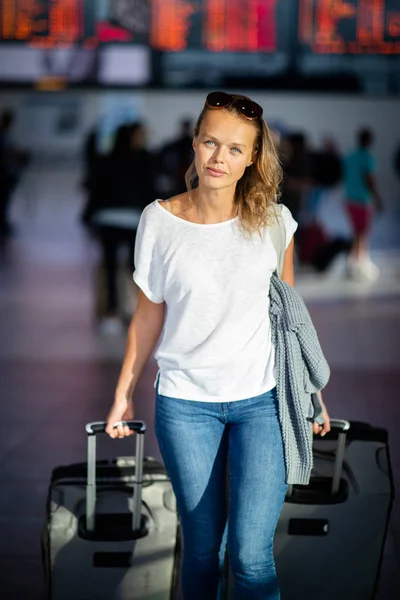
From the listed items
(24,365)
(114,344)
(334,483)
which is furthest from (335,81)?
(334,483)

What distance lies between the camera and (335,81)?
13.1 m

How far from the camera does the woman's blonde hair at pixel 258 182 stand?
2615 millimetres

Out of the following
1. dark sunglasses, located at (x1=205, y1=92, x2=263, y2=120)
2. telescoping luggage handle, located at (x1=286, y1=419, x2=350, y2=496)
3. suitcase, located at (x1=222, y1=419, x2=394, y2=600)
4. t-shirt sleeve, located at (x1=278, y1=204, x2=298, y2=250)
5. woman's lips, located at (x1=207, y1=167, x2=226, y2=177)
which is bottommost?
suitcase, located at (x1=222, y1=419, x2=394, y2=600)

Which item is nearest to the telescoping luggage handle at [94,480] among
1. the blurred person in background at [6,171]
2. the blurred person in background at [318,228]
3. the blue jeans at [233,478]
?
the blue jeans at [233,478]

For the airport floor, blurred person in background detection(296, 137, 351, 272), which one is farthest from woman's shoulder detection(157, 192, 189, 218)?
blurred person in background detection(296, 137, 351, 272)

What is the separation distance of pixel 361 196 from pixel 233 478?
350 inches

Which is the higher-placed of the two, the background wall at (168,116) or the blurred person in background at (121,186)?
the background wall at (168,116)

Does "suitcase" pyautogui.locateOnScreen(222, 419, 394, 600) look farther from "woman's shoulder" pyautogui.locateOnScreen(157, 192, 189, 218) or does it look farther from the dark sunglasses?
the dark sunglasses

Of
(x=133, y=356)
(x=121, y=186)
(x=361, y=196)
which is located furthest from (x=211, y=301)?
(x=361, y=196)

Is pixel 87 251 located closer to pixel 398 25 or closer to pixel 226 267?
pixel 398 25

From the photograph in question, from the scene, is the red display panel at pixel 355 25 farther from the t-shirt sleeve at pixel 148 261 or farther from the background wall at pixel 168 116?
the t-shirt sleeve at pixel 148 261

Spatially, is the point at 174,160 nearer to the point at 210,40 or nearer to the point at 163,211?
the point at 210,40

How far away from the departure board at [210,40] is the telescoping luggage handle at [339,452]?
9.37 meters

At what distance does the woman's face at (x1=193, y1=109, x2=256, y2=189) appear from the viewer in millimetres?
2586
